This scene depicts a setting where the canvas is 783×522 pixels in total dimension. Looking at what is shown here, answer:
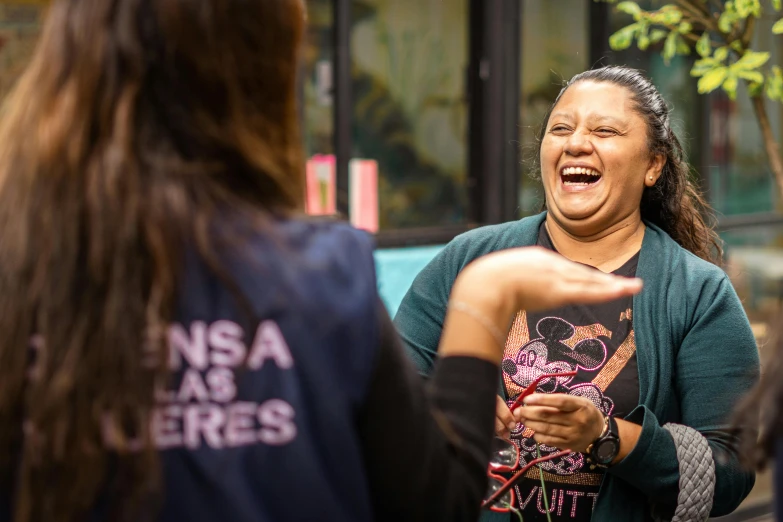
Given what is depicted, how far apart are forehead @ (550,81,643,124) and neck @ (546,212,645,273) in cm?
27

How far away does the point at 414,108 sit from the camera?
623 cm

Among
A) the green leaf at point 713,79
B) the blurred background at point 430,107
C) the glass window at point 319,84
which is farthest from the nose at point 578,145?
the glass window at point 319,84

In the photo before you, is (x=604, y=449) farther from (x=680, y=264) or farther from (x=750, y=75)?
(x=750, y=75)

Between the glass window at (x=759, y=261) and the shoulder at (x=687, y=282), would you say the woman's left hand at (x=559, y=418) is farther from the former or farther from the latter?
the glass window at (x=759, y=261)

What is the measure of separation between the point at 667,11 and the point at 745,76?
0.43 m

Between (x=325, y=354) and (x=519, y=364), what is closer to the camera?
(x=325, y=354)

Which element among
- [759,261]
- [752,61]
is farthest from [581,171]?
[759,261]

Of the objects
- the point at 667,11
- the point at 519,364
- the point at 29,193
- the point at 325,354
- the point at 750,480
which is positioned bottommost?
the point at 750,480

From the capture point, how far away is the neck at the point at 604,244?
2.78 metres

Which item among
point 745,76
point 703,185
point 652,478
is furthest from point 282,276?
point 703,185

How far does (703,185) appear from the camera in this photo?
714 cm

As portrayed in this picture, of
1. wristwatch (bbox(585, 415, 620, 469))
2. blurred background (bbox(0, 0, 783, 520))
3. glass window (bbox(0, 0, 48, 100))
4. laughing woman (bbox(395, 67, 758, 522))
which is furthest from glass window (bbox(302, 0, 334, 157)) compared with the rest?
wristwatch (bbox(585, 415, 620, 469))

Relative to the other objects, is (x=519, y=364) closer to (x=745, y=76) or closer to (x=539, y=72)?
(x=745, y=76)

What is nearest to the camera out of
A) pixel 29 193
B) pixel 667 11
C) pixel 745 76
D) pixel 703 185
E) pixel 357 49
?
pixel 29 193
